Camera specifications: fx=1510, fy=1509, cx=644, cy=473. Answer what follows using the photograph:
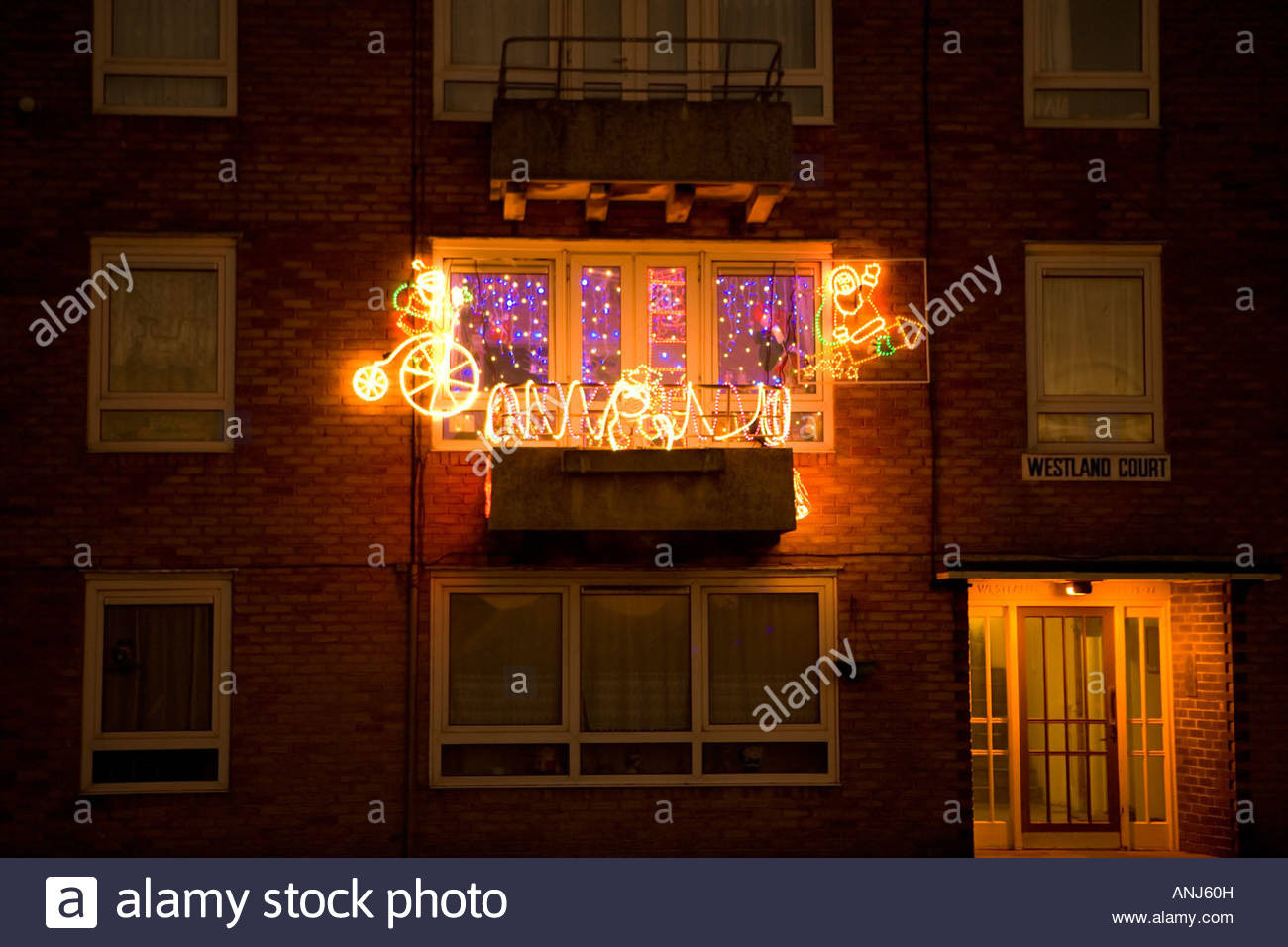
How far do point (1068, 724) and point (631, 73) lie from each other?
6.87m

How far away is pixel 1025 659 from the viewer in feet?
44.5


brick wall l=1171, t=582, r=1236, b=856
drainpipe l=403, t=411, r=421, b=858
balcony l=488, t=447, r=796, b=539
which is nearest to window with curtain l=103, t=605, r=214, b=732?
drainpipe l=403, t=411, r=421, b=858

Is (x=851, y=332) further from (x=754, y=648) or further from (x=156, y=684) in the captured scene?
(x=156, y=684)

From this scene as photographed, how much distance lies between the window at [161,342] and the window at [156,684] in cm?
118

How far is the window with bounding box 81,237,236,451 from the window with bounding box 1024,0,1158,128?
682 cm

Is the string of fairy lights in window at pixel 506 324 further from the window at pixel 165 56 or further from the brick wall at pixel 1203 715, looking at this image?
the brick wall at pixel 1203 715

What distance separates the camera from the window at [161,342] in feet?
39.2

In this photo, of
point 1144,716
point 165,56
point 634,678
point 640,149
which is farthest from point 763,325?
point 165,56

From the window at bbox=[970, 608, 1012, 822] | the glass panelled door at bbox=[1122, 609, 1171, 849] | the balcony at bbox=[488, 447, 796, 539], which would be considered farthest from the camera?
the window at bbox=[970, 608, 1012, 822]

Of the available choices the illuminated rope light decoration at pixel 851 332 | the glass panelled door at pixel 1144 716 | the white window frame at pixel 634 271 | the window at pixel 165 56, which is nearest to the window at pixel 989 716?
the glass panelled door at pixel 1144 716

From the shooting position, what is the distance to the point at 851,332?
40.5 feet

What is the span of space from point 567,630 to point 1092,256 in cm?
533

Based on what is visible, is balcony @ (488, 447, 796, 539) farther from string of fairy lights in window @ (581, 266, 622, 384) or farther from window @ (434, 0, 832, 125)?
window @ (434, 0, 832, 125)

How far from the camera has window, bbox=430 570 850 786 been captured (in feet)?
39.1
